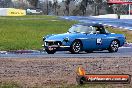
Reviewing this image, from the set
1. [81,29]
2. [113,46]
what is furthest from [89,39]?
[113,46]

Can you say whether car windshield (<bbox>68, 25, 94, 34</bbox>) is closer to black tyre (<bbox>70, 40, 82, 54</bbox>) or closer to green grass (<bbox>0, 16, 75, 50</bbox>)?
black tyre (<bbox>70, 40, 82, 54</bbox>)

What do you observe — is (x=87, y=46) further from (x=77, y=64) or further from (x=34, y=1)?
(x=34, y=1)

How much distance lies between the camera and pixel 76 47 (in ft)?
64.2

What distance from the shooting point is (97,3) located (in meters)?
165

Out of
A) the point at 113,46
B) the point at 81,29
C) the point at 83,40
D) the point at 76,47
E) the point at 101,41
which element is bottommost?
the point at 113,46

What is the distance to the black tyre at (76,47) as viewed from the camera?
19.4 meters

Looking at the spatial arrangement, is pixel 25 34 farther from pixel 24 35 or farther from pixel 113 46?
pixel 113 46

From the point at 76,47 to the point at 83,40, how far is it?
491mm

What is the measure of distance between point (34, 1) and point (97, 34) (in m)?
149

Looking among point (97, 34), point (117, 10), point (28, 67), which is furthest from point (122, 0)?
point (28, 67)

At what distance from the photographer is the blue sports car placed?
19172mm

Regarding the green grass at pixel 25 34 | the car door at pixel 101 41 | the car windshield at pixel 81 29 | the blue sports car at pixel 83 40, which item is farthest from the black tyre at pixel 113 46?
the green grass at pixel 25 34

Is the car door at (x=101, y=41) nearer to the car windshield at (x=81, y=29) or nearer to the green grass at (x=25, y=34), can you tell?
the car windshield at (x=81, y=29)

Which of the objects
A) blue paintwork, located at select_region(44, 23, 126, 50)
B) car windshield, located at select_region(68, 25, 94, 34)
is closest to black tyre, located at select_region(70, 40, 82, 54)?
blue paintwork, located at select_region(44, 23, 126, 50)
